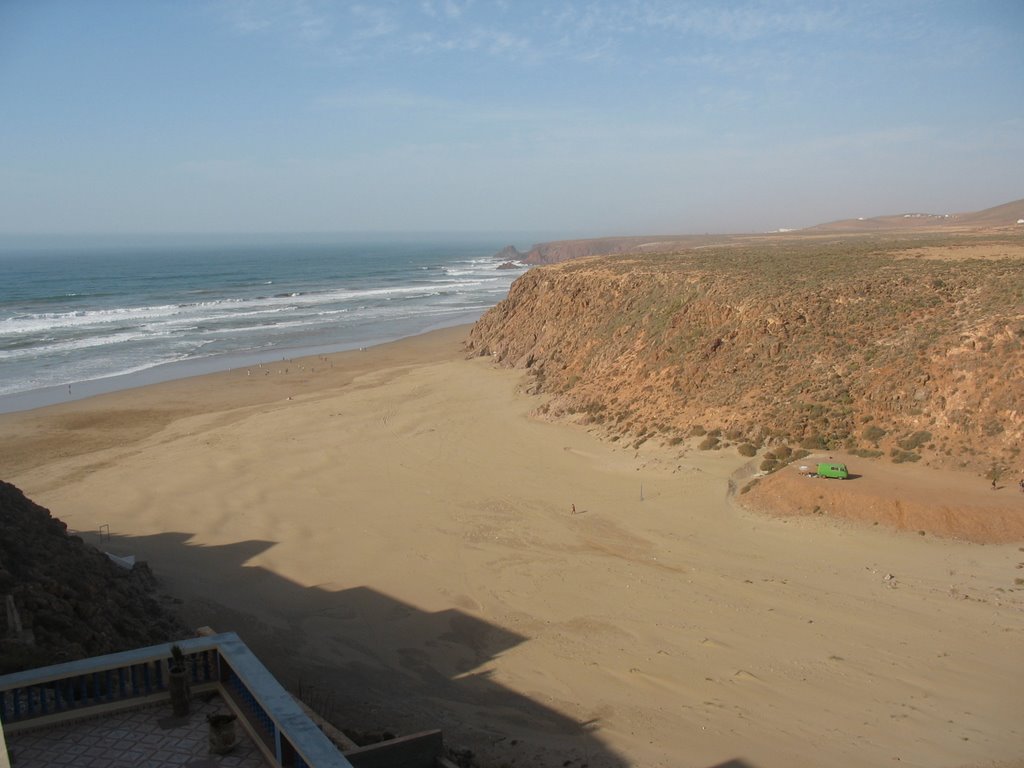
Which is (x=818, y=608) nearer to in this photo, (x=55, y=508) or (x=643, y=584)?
(x=643, y=584)

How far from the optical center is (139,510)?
67.2ft

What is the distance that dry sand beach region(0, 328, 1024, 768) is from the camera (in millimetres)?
10922

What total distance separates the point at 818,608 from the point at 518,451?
40.2 ft

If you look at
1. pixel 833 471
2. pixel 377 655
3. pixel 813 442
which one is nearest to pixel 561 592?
pixel 377 655

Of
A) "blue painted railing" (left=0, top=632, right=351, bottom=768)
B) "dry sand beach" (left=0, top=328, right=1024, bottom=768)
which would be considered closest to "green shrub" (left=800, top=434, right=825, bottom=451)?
"dry sand beach" (left=0, top=328, right=1024, bottom=768)

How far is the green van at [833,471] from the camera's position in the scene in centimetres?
1879

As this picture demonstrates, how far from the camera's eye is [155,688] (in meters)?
7.80

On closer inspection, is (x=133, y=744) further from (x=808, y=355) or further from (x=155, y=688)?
(x=808, y=355)

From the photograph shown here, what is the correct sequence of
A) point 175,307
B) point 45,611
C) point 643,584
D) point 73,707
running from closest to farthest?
point 73,707
point 45,611
point 643,584
point 175,307

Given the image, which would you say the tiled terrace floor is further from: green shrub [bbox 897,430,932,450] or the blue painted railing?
green shrub [bbox 897,430,932,450]

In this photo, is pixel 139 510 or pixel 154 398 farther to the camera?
pixel 154 398

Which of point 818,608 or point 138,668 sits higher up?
point 138,668

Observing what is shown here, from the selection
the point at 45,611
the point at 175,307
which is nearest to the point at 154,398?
the point at 45,611

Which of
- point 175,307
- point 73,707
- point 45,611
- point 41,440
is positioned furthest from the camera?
point 175,307
